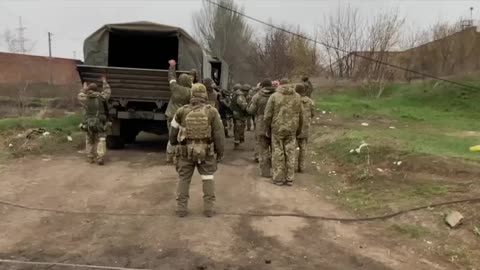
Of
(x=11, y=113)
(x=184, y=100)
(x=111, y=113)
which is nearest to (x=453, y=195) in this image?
(x=184, y=100)

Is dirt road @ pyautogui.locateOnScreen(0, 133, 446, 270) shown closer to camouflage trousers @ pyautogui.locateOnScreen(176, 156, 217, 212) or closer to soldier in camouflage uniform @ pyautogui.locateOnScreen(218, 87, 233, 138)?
camouflage trousers @ pyautogui.locateOnScreen(176, 156, 217, 212)

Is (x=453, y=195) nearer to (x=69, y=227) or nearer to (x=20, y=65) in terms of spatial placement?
(x=69, y=227)

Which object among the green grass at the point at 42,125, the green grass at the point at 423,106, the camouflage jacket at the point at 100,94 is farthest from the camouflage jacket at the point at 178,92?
the green grass at the point at 423,106

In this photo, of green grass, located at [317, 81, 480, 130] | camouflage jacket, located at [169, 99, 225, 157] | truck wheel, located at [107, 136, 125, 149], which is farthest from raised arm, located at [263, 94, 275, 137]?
green grass, located at [317, 81, 480, 130]

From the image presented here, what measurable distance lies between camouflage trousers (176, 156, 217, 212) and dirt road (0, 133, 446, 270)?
20cm

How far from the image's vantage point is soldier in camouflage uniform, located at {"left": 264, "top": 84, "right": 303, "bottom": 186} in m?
9.77

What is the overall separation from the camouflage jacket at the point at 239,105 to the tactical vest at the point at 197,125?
6.27m

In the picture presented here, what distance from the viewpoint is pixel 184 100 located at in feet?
36.5

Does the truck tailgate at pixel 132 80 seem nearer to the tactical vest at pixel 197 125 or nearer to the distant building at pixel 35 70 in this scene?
the tactical vest at pixel 197 125

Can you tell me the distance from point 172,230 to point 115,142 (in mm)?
6710

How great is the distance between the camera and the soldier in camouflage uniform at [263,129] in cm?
1044

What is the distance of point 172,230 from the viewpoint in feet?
22.9

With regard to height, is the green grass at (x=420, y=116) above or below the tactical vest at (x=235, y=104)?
below

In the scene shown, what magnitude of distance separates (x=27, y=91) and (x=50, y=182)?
99.1ft
